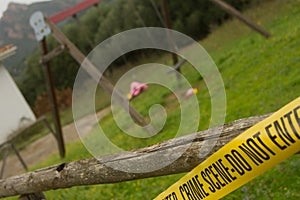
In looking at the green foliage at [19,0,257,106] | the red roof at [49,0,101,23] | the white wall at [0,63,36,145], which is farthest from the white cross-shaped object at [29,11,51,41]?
the green foliage at [19,0,257,106]

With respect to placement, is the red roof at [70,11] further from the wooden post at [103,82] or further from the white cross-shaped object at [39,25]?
the wooden post at [103,82]

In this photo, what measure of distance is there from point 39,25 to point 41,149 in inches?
302

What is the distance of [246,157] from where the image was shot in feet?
7.13

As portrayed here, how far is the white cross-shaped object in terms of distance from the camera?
29.7 feet

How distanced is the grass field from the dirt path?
3.80 m

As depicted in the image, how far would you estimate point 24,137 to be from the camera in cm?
1952

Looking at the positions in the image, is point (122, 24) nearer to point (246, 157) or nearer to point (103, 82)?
point (103, 82)

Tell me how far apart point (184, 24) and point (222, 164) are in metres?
22.6

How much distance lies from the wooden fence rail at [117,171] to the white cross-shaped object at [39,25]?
5617mm

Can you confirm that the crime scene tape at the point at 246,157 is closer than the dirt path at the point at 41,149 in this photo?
Yes

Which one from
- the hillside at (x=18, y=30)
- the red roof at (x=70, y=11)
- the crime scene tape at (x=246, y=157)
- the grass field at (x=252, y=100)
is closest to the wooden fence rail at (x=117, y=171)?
the crime scene tape at (x=246, y=157)

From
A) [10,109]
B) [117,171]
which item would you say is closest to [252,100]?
[117,171]

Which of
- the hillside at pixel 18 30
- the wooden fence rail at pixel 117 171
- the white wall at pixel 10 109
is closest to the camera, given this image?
the wooden fence rail at pixel 117 171

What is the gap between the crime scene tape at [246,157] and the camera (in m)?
1.97
